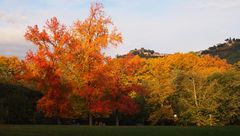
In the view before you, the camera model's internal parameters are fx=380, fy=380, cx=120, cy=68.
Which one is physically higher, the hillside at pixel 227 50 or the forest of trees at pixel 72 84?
the hillside at pixel 227 50

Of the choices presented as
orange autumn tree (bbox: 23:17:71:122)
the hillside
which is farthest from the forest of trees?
the hillside

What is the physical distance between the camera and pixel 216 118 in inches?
1873

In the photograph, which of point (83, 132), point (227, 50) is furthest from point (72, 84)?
point (227, 50)

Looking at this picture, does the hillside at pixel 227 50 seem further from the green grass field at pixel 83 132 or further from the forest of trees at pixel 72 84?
the green grass field at pixel 83 132

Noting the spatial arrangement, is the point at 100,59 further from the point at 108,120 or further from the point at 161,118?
the point at 161,118

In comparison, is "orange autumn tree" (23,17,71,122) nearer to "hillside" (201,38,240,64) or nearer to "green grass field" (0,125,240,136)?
"green grass field" (0,125,240,136)

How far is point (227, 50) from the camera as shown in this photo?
134 metres

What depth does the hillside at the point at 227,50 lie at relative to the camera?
119 m

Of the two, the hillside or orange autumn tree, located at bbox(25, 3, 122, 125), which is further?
the hillside

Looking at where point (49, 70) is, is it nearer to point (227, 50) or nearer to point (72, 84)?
point (72, 84)

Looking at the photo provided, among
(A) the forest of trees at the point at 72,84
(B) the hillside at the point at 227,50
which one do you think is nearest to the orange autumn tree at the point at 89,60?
(A) the forest of trees at the point at 72,84

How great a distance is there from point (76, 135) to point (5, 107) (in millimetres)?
17795

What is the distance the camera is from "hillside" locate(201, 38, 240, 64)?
390 ft

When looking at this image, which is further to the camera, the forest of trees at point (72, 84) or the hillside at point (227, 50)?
the hillside at point (227, 50)
